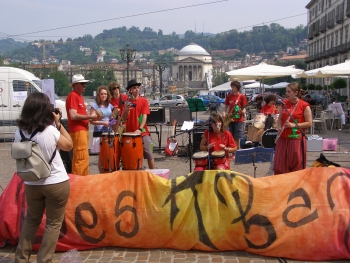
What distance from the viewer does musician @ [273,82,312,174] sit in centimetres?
647

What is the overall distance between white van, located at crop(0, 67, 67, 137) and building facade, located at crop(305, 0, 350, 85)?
44.3 m

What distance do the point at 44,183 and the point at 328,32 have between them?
223 ft

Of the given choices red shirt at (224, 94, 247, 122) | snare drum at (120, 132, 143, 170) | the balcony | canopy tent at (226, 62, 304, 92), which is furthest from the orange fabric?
the balcony

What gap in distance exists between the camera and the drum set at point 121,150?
7215 mm

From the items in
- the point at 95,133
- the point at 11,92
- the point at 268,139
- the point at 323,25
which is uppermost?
the point at 323,25

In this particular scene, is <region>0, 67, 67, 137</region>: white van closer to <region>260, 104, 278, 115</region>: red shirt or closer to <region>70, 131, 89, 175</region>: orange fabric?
<region>260, 104, 278, 115</region>: red shirt

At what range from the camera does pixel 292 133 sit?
256 inches

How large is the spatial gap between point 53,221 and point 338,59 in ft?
195

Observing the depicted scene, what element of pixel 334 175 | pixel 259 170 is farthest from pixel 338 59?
pixel 334 175

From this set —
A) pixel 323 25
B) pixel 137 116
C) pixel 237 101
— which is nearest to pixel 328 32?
Answer: pixel 323 25

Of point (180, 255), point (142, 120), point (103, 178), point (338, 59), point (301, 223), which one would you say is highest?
point (338, 59)

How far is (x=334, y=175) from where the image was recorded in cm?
513

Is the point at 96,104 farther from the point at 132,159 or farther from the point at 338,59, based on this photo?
the point at 338,59

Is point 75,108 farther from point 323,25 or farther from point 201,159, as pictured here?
point 323,25
